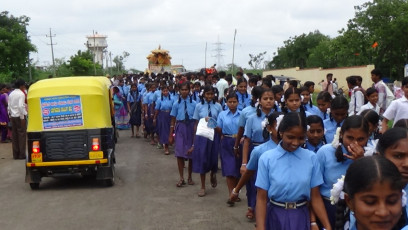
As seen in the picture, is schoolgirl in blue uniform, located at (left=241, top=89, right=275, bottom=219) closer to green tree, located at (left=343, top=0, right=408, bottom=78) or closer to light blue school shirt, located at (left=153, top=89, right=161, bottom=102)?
light blue school shirt, located at (left=153, top=89, right=161, bottom=102)

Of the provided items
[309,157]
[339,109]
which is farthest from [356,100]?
[309,157]

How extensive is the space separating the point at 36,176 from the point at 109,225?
9.06 feet

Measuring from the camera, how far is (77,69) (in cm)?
5038

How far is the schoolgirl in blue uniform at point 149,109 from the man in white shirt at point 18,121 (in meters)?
3.30

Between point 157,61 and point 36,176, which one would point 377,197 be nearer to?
point 36,176

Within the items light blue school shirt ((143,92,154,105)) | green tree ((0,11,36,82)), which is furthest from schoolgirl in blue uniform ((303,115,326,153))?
green tree ((0,11,36,82))

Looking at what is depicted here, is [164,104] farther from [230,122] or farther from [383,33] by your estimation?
[383,33]

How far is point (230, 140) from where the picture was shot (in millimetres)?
7645

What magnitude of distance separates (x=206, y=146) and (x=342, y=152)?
4.76m

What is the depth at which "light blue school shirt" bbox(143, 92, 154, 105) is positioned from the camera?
1456 cm

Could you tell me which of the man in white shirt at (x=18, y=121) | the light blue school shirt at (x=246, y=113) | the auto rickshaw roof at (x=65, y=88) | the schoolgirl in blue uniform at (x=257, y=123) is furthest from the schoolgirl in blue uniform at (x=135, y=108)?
the schoolgirl in blue uniform at (x=257, y=123)

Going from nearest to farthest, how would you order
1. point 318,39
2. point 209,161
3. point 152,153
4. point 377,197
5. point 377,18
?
point 377,197 → point 209,161 → point 152,153 → point 377,18 → point 318,39

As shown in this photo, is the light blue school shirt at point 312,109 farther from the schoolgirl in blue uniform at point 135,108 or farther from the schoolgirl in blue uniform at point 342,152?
the schoolgirl in blue uniform at point 135,108

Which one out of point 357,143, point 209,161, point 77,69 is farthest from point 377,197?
point 77,69
